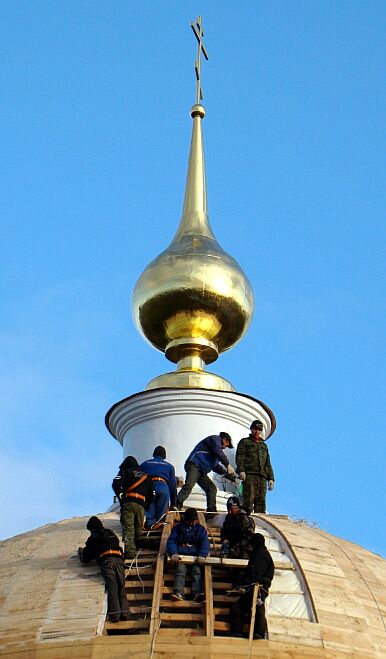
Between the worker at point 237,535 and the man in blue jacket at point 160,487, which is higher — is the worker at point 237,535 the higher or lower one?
the lower one

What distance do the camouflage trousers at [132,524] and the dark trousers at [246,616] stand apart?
160 cm

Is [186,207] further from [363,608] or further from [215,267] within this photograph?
[363,608]

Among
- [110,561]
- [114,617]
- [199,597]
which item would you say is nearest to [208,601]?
[199,597]

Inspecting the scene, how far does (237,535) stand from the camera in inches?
522

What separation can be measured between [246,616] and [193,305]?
7001mm

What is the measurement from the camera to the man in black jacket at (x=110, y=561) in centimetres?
1254

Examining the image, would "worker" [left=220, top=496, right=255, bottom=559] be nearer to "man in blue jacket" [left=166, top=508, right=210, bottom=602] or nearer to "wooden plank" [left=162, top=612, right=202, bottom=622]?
"man in blue jacket" [left=166, top=508, right=210, bottom=602]

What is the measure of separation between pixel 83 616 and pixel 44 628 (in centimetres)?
38

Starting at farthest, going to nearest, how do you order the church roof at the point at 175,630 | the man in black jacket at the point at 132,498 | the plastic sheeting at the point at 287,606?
1. the man in black jacket at the point at 132,498
2. the plastic sheeting at the point at 287,606
3. the church roof at the point at 175,630

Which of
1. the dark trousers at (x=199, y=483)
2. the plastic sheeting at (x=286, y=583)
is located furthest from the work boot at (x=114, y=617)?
the dark trousers at (x=199, y=483)

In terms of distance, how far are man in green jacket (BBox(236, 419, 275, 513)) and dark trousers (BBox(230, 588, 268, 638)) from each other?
3077mm

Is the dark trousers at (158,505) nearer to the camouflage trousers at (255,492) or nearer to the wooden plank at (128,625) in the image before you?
the camouflage trousers at (255,492)

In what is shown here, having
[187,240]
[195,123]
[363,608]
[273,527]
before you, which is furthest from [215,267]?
[363,608]

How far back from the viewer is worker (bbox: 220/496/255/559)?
1316cm
